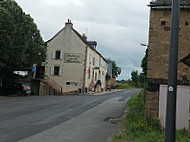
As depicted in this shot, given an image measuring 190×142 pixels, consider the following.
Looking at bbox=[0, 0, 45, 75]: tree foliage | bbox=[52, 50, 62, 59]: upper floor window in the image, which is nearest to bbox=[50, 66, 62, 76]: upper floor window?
bbox=[52, 50, 62, 59]: upper floor window

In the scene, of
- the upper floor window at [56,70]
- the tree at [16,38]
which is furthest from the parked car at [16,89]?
the upper floor window at [56,70]

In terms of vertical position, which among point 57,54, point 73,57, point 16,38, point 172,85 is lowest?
point 172,85

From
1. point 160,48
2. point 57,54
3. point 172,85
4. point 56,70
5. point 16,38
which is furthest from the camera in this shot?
point 57,54

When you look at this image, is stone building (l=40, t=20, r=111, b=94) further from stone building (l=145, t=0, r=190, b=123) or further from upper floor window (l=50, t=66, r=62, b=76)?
stone building (l=145, t=0, r=190, b=123)

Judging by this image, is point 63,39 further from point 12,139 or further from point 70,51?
point 12,139

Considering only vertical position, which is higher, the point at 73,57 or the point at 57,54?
the point at 57,54

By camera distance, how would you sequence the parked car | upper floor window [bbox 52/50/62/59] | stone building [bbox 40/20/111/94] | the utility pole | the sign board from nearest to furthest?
the utility pole < the parked car < stone building [bbox 40/20/111/94] < the sign board < upper floor window [bbox 52/50/62/59]

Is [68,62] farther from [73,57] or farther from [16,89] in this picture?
Result: [16,89]

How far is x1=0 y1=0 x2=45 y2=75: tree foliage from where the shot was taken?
22.0 meters

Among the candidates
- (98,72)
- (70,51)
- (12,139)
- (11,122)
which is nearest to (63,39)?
(70,51)

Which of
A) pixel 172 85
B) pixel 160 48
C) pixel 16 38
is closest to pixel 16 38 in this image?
pixel 16 38

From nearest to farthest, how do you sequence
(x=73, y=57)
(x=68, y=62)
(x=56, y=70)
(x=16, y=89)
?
1. (x=16, y=89)
2. (x=73, y=57)
3. (x=68, y=62)
4. (x=56, y=70)

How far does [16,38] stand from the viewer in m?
24.0

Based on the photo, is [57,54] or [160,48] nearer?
[160,48]
